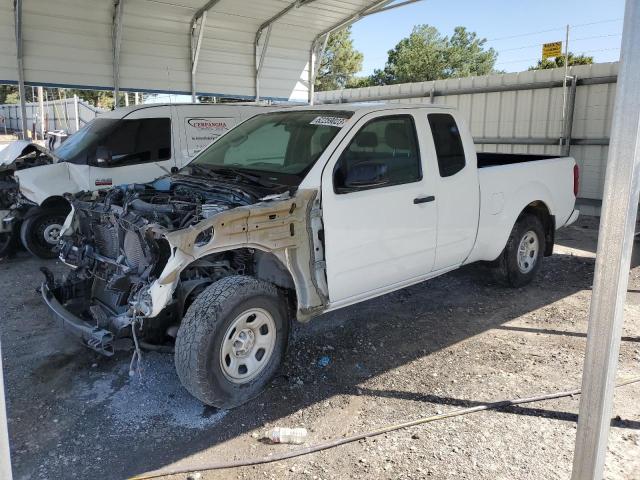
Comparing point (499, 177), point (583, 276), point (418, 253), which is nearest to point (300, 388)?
point (418, 253)

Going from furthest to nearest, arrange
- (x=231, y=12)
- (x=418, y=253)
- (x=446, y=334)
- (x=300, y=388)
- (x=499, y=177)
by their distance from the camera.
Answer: (x=231, y=12) → (x=499, y=177) → (x=446, y=334) → (x=418, y=253) → (x=300, y=388)

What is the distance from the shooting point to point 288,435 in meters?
3.52

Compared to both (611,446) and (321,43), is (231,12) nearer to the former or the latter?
(321,43)

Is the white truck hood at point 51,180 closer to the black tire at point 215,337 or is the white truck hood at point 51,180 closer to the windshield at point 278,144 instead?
the windshield at point 278,144

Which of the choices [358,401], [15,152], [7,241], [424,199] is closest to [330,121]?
[424,199]

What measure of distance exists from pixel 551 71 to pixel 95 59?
33.4 ft

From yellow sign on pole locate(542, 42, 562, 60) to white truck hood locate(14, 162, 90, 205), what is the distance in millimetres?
10602

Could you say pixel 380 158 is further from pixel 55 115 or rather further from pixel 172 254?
pixel 55 115

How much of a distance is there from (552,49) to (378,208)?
10591 mm

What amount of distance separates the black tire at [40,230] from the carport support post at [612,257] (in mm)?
7220

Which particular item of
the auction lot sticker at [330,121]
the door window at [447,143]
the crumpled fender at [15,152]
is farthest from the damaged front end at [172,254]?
the crumpled fender at [15,152]

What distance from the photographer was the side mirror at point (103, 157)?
7652 mm

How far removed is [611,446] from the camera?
3416mm

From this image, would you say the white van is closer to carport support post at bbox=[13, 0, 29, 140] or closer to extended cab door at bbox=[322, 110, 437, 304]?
extended cab door at bbox=[322, 110, 437, 304]
